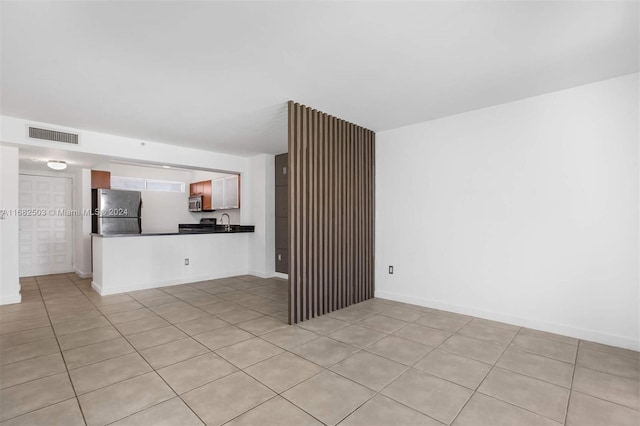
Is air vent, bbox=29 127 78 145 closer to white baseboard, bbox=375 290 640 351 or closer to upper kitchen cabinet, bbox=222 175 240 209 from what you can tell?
upper kitchen cabinet, bbox=222 175 240 209

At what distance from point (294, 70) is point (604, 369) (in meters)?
3.54

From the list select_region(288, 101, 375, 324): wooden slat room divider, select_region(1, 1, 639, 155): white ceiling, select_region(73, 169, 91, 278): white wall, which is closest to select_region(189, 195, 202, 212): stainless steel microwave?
select_region(73, 169, 91, 278): white wall

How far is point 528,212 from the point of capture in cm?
337

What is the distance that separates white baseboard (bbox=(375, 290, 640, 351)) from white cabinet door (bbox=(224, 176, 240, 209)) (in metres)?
4.19

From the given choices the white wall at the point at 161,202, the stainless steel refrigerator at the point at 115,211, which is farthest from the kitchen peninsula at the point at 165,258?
the white wall at the point at 161,202

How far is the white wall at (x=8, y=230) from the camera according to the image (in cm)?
429

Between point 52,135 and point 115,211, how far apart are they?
2.17 m

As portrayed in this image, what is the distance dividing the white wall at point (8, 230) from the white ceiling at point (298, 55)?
907mm

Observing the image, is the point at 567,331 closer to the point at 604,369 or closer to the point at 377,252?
the point at 604,369

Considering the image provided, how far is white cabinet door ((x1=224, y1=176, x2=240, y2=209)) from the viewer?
A: 6.98m

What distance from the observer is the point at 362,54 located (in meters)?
2.45

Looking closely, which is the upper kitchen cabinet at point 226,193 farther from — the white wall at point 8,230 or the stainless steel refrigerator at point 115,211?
the white wall at point 8,230

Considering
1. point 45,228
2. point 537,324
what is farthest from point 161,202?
point 537,324

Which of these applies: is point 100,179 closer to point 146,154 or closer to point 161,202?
A: point 161,202
